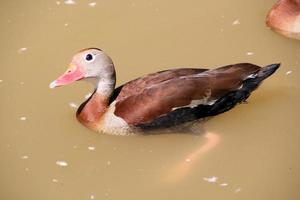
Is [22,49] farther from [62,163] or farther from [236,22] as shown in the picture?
[236,22]

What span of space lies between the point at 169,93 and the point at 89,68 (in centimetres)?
63

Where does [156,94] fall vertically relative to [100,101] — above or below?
above

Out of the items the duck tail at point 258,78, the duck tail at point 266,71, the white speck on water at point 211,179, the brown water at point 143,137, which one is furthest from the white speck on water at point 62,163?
the duck tail at point 266,71

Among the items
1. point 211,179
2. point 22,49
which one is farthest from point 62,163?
point 22,49

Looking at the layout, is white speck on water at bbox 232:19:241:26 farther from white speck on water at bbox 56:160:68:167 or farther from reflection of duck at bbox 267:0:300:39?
white speck on water at bbox 56:160:68:167

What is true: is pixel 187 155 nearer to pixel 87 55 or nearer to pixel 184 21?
pixel 87 55

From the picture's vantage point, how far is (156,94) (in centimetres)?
486

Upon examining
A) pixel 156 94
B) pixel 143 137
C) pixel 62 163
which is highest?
pixel 156 94

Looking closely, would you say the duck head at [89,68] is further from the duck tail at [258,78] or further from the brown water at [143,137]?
the duck tail at [258,78]

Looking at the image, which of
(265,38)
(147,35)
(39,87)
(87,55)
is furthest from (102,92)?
(265,38)

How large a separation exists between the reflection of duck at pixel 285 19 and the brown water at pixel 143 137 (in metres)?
0.09

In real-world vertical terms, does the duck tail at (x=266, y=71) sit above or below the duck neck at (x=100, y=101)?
above

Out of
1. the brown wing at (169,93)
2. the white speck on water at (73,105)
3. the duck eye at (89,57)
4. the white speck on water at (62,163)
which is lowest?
the white speck on water at (62,163)

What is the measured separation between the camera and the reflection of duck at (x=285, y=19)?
235 inches
